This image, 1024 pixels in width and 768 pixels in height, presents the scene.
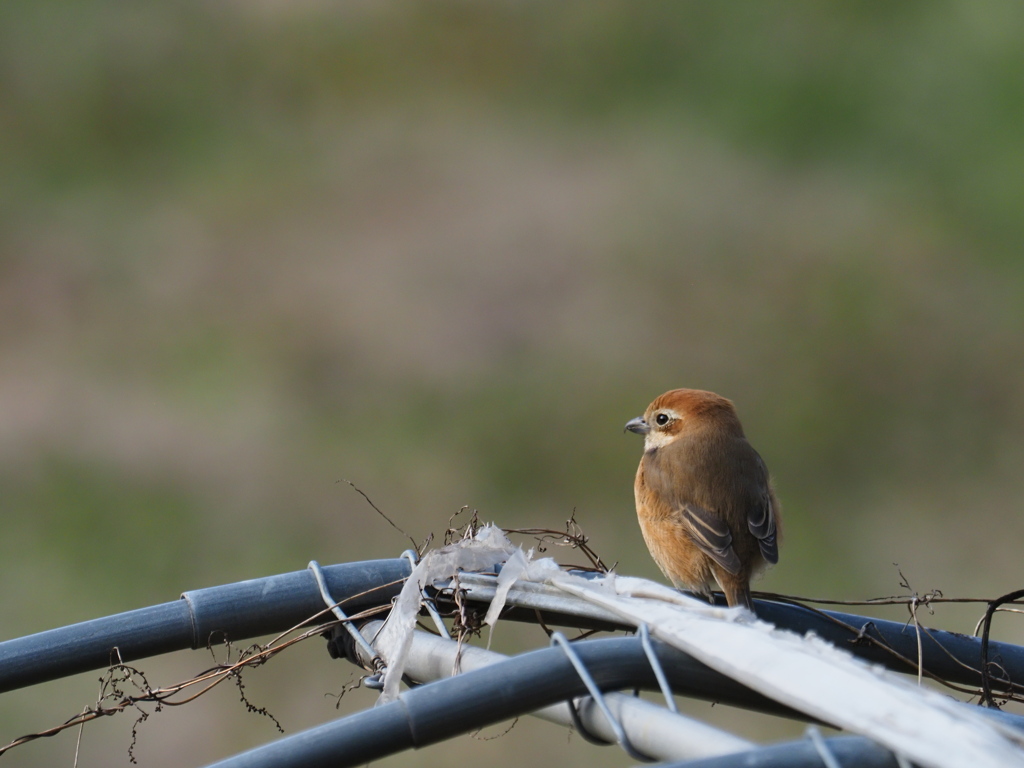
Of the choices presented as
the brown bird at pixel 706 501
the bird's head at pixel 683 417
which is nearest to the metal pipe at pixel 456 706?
→ the brown bird at pixel 706 501

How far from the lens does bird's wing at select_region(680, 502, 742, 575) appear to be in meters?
3.88

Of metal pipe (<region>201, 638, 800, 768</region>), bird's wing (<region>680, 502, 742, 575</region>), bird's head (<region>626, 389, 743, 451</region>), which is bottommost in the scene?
metal pipe (<region>201, 638, 800, 768</region>)

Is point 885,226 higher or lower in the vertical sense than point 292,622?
higher

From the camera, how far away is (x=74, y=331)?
502 inches

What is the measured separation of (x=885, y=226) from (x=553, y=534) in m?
12.5

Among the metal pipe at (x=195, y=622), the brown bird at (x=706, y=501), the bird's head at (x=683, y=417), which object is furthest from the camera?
the bird's head at (x=683, y=417)

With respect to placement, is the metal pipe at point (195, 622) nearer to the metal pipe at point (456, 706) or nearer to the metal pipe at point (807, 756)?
the metal pipe at point (456, 706)

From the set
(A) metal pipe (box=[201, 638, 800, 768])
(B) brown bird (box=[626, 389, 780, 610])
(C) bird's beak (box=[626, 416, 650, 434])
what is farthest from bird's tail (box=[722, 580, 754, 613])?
(A) metal pipe (box=[201, 638, 800, 768])

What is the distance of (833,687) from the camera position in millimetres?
1426

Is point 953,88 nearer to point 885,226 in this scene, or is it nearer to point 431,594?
point 885,226

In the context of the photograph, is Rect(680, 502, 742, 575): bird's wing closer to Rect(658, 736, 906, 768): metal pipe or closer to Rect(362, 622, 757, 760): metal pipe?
Rect(362, 622, 757, 760): metal pipe

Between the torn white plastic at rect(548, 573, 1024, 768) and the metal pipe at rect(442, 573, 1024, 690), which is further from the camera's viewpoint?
the metal pipe at rect(442, 573, 1024, 690)

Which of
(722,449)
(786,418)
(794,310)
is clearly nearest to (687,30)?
(794,310)

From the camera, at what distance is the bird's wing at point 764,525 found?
4030 millimetres
